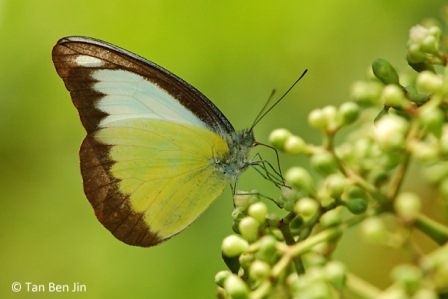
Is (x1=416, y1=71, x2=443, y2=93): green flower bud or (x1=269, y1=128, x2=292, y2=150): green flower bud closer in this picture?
(x1=416, y1=71, x2=443, y2=93): green flower bud

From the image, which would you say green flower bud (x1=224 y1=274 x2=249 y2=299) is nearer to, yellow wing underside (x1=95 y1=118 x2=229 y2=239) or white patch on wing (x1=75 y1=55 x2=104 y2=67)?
yellow wing underside (x1=95 y1=118 x2=229 y2=239)

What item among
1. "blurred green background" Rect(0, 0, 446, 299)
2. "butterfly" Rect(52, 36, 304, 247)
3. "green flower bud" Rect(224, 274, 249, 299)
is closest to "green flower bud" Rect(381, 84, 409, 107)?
"green flower bud" Rect(224, 274, 249, 299)

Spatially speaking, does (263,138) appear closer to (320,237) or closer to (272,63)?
(272,63)

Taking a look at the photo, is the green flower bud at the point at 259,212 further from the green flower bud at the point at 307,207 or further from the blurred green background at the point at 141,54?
the blurred green background at the point at 141,54

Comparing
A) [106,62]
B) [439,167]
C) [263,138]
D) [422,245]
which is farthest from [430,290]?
[263,138]

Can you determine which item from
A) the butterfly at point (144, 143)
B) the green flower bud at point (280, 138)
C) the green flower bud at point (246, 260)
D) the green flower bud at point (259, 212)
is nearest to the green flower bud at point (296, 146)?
the green flower bud at point (280, 138)

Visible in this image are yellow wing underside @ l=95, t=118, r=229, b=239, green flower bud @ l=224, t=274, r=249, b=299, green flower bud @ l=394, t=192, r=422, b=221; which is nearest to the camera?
green flower bud @ l=394, t=192, r=422, b=221
